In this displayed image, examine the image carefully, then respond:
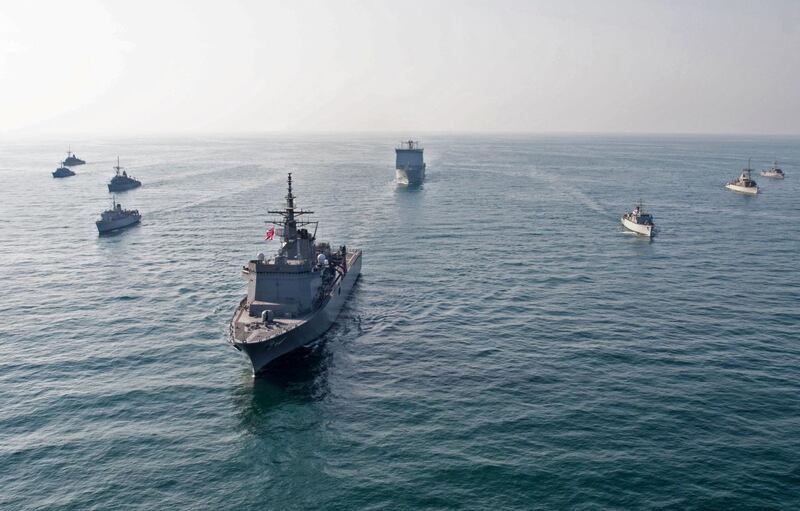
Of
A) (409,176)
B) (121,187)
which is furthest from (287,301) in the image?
(121,187)

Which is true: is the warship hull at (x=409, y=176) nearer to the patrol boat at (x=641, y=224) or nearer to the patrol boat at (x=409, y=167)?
the patrol boat at (x=409, y=167)

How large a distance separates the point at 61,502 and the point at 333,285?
3498 cm

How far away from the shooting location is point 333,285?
64.6m

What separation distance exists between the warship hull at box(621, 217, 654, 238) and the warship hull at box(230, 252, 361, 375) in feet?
197

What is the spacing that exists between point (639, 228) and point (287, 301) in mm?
71460

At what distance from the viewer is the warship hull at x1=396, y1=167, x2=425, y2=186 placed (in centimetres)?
17838

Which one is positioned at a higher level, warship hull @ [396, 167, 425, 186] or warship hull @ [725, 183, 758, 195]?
warship hull @ [396, 167, 425, 186]

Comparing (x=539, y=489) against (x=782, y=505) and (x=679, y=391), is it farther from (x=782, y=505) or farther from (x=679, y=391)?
(x=679, y=391)

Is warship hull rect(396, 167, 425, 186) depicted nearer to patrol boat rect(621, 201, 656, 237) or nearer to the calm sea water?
the calm sea water

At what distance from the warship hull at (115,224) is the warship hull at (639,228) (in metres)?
96.6

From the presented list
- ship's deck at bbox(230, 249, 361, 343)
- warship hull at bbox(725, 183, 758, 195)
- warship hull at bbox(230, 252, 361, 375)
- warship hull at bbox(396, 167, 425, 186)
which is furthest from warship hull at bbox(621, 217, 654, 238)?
warship hull at bbox(396, 167, 425, 186)

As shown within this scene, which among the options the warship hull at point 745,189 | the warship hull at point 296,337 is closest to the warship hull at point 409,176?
the warship hull at point 745,189

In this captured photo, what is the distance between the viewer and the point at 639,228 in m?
104

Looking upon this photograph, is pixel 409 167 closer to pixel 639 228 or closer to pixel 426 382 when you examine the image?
pixel 639 228
